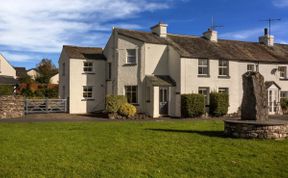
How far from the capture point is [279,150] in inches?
436

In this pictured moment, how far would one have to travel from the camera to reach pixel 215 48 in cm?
3153

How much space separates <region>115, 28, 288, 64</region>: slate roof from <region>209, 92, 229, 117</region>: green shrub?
11.7 ft

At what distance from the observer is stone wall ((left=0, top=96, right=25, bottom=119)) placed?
2328 cm

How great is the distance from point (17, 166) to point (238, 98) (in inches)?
1001

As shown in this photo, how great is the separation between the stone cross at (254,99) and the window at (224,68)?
15642 mm

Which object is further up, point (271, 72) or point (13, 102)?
point (271, 72)

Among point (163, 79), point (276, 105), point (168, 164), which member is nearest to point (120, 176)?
point (168, 164)

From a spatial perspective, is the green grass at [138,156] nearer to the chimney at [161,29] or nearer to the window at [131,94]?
the window at [131,94]

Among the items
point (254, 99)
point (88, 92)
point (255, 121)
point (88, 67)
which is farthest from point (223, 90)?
point (255, 121)

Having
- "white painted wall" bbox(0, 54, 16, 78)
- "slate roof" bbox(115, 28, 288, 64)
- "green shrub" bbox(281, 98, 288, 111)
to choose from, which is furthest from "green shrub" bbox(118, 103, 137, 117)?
"white painted wall" bbox(0, 54, 16, 78)

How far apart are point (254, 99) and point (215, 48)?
58.5 ft

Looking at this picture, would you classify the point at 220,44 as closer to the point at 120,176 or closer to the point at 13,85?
the point at 13,85

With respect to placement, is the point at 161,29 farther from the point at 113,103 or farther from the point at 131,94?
the point at 113,103

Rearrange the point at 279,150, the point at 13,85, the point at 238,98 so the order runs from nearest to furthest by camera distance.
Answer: the point at 279,150, the point at 238,98, the point at 13,85
